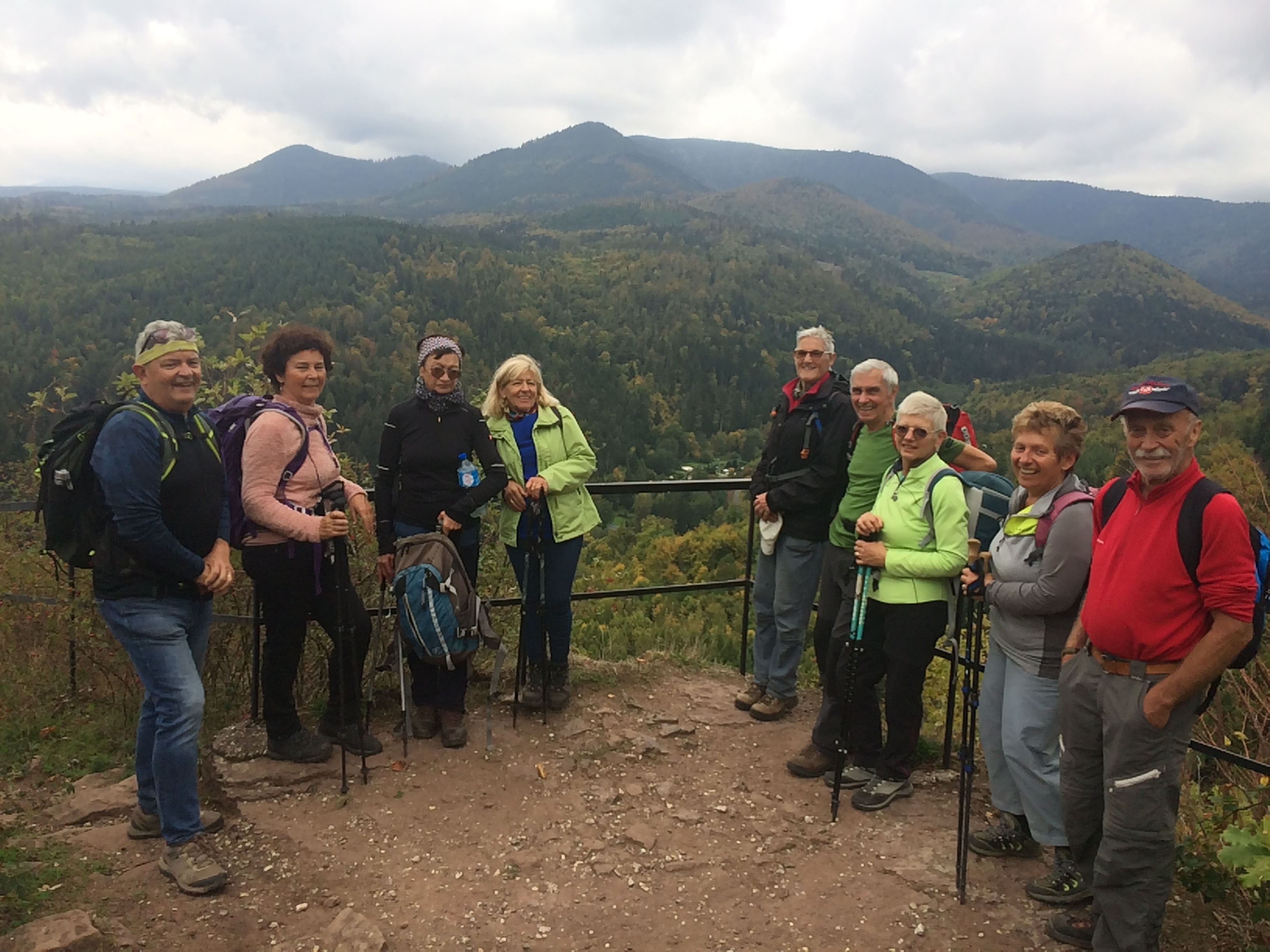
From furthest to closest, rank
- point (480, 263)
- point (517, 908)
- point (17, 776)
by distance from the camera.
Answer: point (480, 263), point (17, 776), point (517, 908)

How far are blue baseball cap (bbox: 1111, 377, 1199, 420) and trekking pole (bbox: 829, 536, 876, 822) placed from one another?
114 centimetres

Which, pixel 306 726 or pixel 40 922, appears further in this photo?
pixel 306 726

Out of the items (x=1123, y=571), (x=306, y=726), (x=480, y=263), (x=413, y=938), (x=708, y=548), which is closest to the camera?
(x=1123, y=571)

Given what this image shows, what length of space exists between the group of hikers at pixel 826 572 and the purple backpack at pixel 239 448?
0.02m

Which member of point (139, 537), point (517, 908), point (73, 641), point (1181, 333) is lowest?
point (517, 908)

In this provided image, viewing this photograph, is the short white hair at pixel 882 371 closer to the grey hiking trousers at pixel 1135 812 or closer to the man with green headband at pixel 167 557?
the grey hiking trousers at pixel 1135 812

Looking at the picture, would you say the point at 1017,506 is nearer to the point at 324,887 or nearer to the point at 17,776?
the point at 324,887

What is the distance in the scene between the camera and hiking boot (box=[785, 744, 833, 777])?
3461mm

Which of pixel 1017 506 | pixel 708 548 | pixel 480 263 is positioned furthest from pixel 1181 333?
pixel 1017 506

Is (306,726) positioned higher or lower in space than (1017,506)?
lower

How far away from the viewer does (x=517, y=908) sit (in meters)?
2.62

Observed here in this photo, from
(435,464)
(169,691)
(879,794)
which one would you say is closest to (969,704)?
(879,794)

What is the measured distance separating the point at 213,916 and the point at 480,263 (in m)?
112

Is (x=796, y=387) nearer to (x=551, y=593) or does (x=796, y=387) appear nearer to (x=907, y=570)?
(x=907, y=570)
